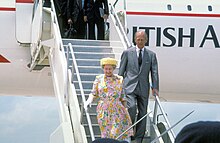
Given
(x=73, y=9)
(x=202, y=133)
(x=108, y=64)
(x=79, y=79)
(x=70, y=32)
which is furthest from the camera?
(x=73, y=9)

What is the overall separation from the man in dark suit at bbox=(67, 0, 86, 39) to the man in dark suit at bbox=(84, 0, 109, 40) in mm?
99

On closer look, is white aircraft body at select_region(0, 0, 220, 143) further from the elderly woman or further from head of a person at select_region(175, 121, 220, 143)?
head of a person at select_region(175, 121, 220, 143)

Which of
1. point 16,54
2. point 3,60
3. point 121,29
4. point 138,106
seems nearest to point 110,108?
→ point 138,106

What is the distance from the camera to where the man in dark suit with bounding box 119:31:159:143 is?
228 inches

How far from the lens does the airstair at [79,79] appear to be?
6047mm

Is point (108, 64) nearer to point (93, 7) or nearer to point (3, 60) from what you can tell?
point (93, 7)

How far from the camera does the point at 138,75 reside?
5820 mm

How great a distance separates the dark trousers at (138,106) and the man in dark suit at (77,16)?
3.04 metres

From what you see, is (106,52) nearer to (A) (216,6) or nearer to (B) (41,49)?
(B) (41,49)

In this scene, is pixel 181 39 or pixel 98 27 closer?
pixel 98 27

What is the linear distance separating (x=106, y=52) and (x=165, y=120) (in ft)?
6.93

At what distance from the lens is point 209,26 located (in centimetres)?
1041

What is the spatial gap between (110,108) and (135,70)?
72cm

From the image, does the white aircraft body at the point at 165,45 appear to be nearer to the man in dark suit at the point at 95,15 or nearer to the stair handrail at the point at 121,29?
the man in dark suit at the point at 95,15
